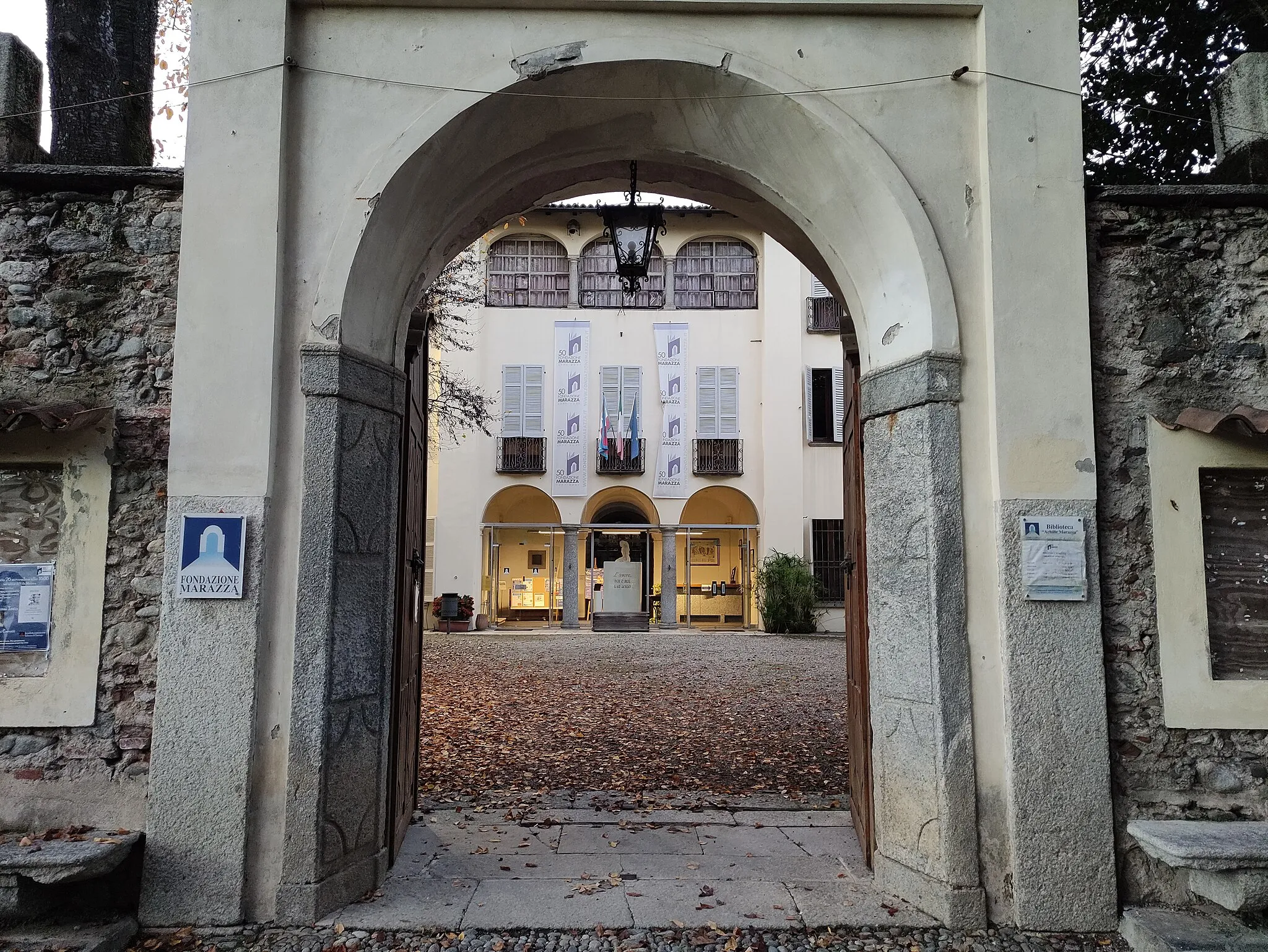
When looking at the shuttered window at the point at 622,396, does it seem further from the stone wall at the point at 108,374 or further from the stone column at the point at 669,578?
the stone wall at the point at 108,374

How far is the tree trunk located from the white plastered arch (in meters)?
2.21

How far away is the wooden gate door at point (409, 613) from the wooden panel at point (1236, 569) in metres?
3.79

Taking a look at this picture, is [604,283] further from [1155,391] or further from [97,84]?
[1155,391]

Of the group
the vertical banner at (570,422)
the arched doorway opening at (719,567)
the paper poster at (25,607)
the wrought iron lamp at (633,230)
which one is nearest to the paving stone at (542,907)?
the paper poster at (25,607)

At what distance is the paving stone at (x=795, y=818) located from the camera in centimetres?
488

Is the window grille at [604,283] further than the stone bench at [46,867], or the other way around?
the window grille at [604,283]

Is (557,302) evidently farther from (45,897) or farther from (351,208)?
(45,897)

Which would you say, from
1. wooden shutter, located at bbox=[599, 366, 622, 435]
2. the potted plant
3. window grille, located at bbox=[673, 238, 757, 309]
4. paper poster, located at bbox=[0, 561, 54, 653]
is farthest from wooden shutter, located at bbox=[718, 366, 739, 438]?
paper poster, located at bbox=[0, 561, 54, 653]

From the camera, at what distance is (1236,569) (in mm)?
3752

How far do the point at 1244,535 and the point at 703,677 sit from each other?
801 centimetres

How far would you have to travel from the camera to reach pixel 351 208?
3842 mm

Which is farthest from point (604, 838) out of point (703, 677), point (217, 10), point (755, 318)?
point (755, 318)

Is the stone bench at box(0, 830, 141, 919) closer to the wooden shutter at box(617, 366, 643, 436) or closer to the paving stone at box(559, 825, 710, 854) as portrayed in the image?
the paving stone at box(559, 825, 710, 854)

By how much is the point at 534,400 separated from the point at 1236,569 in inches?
623
